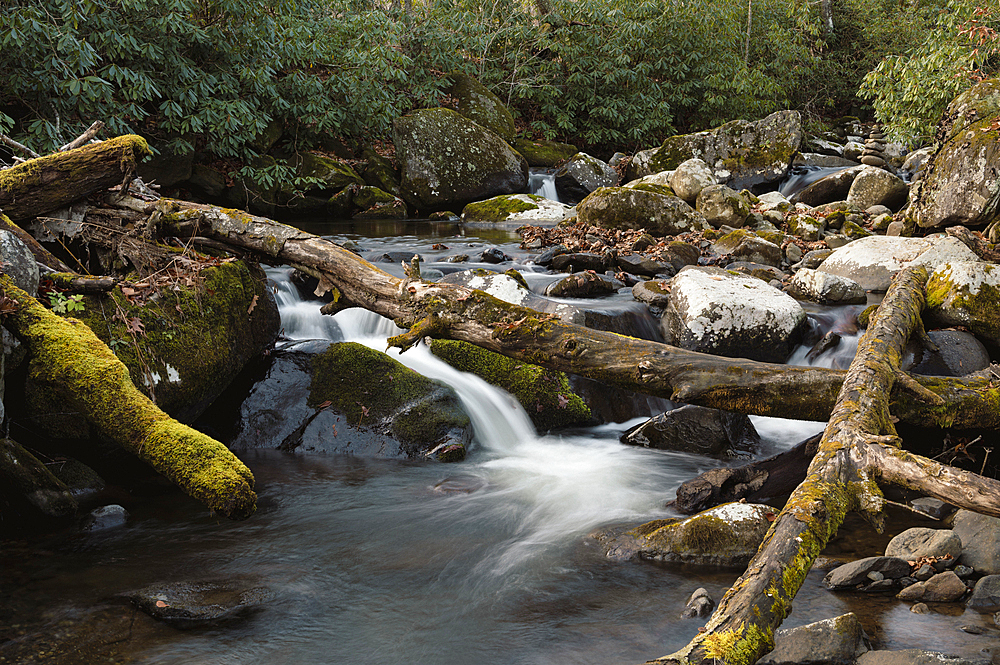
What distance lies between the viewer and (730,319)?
6.90m

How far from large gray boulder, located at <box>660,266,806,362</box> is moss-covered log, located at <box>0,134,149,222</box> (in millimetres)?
5200

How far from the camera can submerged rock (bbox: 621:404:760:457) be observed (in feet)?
19.2

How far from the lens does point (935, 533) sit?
3898 mm

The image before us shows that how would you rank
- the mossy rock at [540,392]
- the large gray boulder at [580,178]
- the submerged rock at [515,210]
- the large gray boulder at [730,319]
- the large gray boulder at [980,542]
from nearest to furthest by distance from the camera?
the large gray boulder at [980,542] → the mossy rock at [540,392] → the large gray boulder at [730,319] → the submerged rock at [515,210] → the large gray boulder at [580,178]

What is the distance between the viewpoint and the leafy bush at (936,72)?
1028 cm

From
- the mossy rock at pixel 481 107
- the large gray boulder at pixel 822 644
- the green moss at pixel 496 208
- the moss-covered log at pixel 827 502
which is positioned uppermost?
the mossy rock at pixel 481 107

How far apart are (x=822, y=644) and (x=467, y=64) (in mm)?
19950

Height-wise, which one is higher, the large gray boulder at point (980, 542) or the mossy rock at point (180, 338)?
the mossy rock at point (180, 338)

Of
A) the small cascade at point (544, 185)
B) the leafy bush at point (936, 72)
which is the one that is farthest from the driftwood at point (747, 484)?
the small cascade at point (544, 185)

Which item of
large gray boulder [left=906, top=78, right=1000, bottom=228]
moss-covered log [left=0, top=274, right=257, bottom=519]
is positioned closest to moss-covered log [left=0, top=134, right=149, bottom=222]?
moss-covered log [left=0, top=274, right=257, bottom=519]

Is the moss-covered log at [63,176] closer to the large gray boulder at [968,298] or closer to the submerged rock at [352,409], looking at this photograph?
the submerged rock at [352,409]

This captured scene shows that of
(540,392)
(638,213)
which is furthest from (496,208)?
(540,392)

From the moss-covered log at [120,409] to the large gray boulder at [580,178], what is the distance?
14520mm

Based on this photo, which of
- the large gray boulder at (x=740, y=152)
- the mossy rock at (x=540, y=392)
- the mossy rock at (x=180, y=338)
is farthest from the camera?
the large gray boulder at (x=740, y=152)
